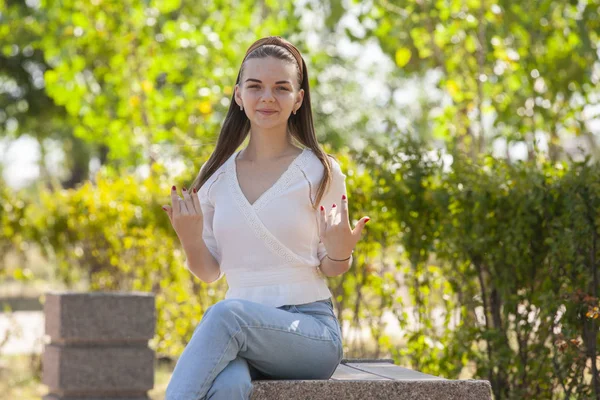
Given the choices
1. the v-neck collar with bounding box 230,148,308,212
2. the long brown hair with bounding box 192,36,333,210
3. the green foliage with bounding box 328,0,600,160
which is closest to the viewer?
the v-neck collar with bounding box 230,148,308,212

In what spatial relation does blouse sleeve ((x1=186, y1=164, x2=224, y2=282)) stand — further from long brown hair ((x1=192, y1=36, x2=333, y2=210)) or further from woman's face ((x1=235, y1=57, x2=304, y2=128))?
woman's face ((x1=235, y1=57, x2=304, y2=128))

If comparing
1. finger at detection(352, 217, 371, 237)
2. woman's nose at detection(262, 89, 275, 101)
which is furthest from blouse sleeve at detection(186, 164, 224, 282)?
finger at detection(352, 217, 371, 237)

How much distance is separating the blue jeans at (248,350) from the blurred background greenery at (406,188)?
1327 mm

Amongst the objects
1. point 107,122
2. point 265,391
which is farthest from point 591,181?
point 107,122

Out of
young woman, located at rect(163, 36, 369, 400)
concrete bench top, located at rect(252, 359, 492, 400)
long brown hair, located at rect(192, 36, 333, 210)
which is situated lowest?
concrete bench top, located at rect(252, 359, 492, 400)

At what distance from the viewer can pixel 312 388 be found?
2924 millimetres

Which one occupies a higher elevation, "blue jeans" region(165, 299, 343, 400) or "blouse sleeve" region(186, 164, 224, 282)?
"blouse sleeve" region(186, 164, 224, 282)

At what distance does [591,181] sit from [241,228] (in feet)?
5.67

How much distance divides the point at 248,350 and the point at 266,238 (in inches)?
18.7

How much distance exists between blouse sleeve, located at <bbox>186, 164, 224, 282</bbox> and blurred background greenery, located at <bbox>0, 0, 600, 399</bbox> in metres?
0.97

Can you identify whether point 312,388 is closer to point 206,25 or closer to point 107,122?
point 206,25

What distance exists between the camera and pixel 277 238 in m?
3.24

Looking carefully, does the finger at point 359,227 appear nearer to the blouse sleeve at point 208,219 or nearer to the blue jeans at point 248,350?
the blue jeans at point 248,350

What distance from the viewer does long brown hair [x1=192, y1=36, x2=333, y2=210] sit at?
343 cm
